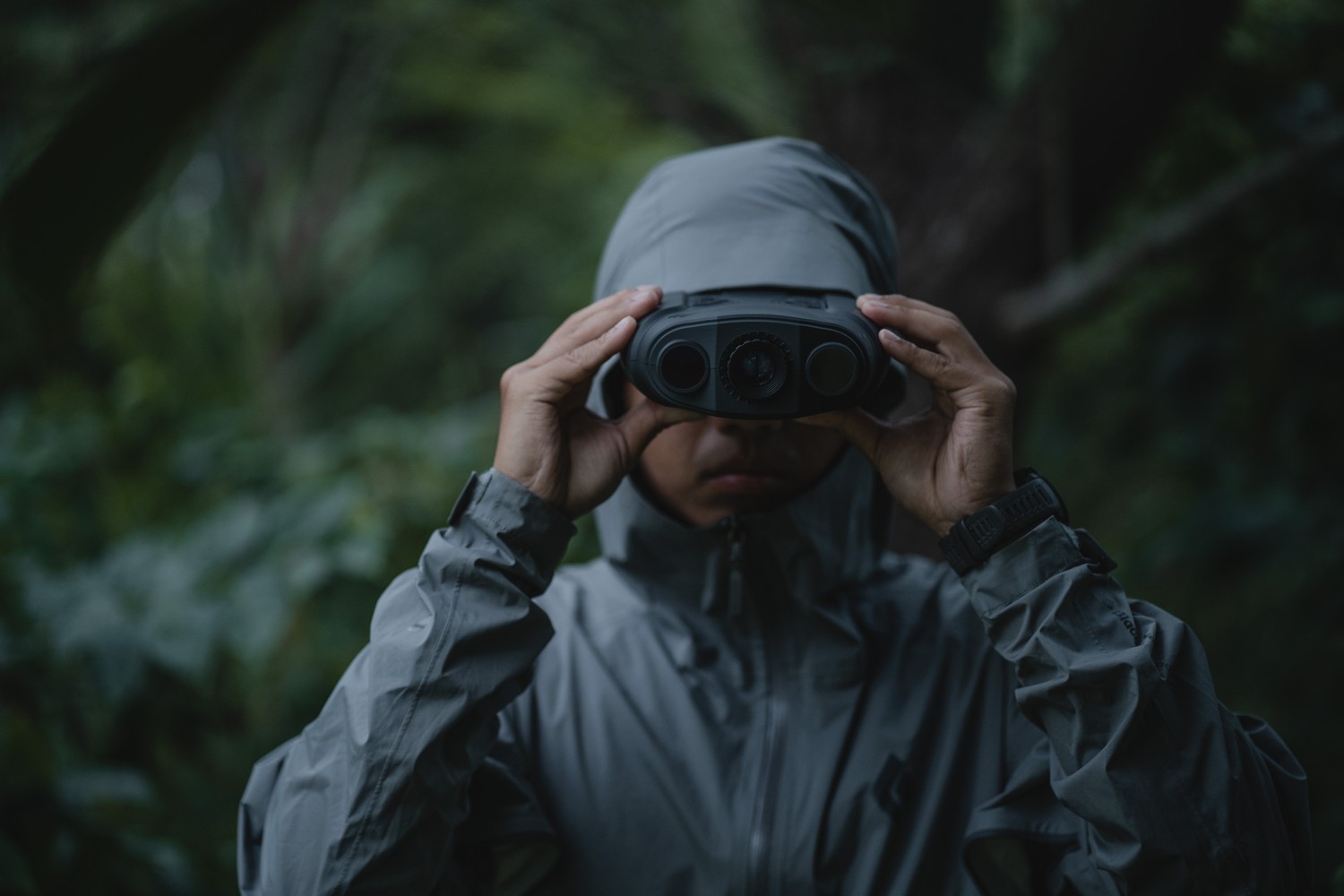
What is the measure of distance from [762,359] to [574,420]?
0.32 m

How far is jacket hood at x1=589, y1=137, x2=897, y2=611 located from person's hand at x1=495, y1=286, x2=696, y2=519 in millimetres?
145

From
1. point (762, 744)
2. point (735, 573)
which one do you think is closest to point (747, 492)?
point (735, 573)

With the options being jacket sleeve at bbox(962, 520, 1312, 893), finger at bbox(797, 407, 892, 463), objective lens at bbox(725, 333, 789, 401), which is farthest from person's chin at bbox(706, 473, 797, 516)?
jacket sleeve at bbox(962, 520, 1312, 893)

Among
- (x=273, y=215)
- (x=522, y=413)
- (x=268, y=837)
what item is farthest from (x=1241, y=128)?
(x=273, y=215)

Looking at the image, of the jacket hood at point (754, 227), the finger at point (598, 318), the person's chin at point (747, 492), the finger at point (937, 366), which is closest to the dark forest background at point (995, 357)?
the jacket hood at point (754, 227)

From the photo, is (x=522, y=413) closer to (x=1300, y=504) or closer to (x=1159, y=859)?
(x=1159, y=859)

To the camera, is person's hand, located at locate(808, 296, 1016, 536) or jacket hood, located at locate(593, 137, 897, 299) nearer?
person's hand, located at locate(808, 296, 1016, 536)

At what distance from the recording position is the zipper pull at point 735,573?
1.47m

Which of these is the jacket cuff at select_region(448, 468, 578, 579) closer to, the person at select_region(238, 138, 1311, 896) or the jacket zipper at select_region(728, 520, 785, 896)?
the person at select_region(238, 138, 1311, 896)

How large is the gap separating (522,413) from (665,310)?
0.81 feet

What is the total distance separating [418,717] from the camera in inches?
48.2

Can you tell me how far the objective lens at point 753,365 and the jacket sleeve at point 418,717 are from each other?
31 centimetres

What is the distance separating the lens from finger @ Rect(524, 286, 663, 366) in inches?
52.9

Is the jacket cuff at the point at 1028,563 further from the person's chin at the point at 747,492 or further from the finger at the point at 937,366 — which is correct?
the person's chin at the point at 747,492
